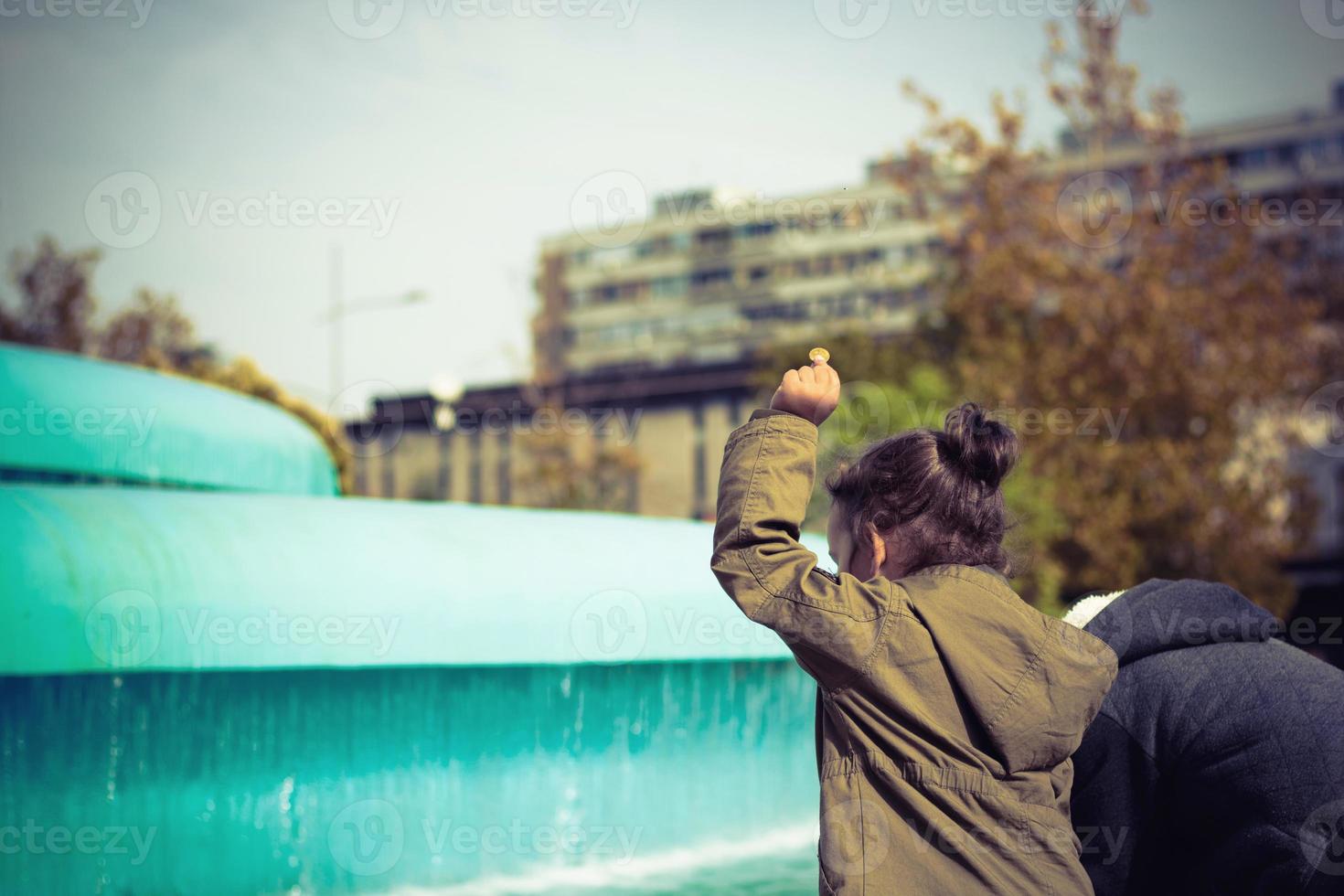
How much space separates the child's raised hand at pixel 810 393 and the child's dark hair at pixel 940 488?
0.13 metres

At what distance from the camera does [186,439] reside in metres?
6.32

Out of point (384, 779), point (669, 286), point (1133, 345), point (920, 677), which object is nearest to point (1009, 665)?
point (920, 677)

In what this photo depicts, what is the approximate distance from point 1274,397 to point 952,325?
4881 millimetres

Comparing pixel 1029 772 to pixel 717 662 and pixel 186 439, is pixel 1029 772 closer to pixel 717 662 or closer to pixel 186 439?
pixel 717 662

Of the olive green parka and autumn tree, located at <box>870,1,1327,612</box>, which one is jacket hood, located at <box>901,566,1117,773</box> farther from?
autumn tree, located at <box>870,1,1327,612</box>

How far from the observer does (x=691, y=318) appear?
67.4 metres

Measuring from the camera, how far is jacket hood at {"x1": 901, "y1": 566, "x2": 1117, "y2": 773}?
1.84 m

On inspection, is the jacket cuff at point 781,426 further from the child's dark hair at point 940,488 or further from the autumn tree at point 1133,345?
the autumn tree at point 1133,345

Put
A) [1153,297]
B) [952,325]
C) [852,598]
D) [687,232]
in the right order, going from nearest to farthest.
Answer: [852,598]
[1153,297]
[952,325]
[687,232]

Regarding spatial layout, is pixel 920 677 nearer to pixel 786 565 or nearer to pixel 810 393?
pixel 786 565

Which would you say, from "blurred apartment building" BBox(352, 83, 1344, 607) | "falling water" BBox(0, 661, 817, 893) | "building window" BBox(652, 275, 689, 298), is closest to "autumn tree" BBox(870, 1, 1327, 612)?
"blurred apartment building" BBox(352, 83, 1344, 607)

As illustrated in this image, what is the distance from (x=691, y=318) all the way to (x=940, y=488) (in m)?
65.8

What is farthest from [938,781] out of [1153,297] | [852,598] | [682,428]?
[682,428]

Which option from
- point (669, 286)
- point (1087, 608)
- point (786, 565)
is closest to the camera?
point (786, 565)
